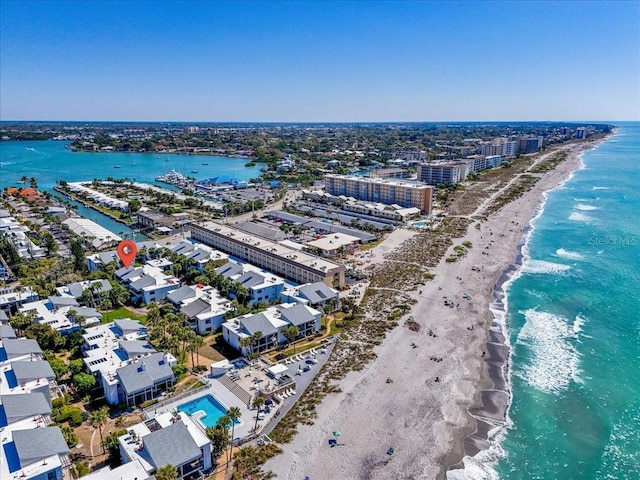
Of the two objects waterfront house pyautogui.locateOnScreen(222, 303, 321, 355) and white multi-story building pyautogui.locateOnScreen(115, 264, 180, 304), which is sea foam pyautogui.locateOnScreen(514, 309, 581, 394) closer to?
waterfront house pyautogui.locateOnScreen(222, 303, 321, 355)

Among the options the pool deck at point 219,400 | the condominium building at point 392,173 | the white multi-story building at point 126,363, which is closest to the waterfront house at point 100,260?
the white multi-story building at point 126,363

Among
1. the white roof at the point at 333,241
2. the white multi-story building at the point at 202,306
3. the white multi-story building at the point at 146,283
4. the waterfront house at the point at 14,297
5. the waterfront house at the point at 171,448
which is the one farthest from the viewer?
the white roof at the point at 333,241

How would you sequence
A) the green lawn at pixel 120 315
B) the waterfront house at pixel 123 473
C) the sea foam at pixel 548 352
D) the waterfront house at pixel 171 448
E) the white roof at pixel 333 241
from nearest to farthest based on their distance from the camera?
the waterfront house at pixel 123 473, the waterfront house at pixel 171 448, the sea foam at pixel 548 352, the green lawn at pixel 120 315, the white roof at pixel 333 241

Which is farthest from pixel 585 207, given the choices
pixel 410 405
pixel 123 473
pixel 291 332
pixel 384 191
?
pixel 123 473

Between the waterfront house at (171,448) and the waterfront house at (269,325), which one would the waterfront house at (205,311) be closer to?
the waterfront house at (269,325)

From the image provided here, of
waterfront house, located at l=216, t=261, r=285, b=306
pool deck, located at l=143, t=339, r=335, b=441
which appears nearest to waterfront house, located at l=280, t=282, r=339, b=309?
waterfront house, located at l=216, t=261, r=285, b=306

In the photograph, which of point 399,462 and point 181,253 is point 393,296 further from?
point 181,253

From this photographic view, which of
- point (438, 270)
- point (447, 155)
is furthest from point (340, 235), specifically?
point (447, 155)
